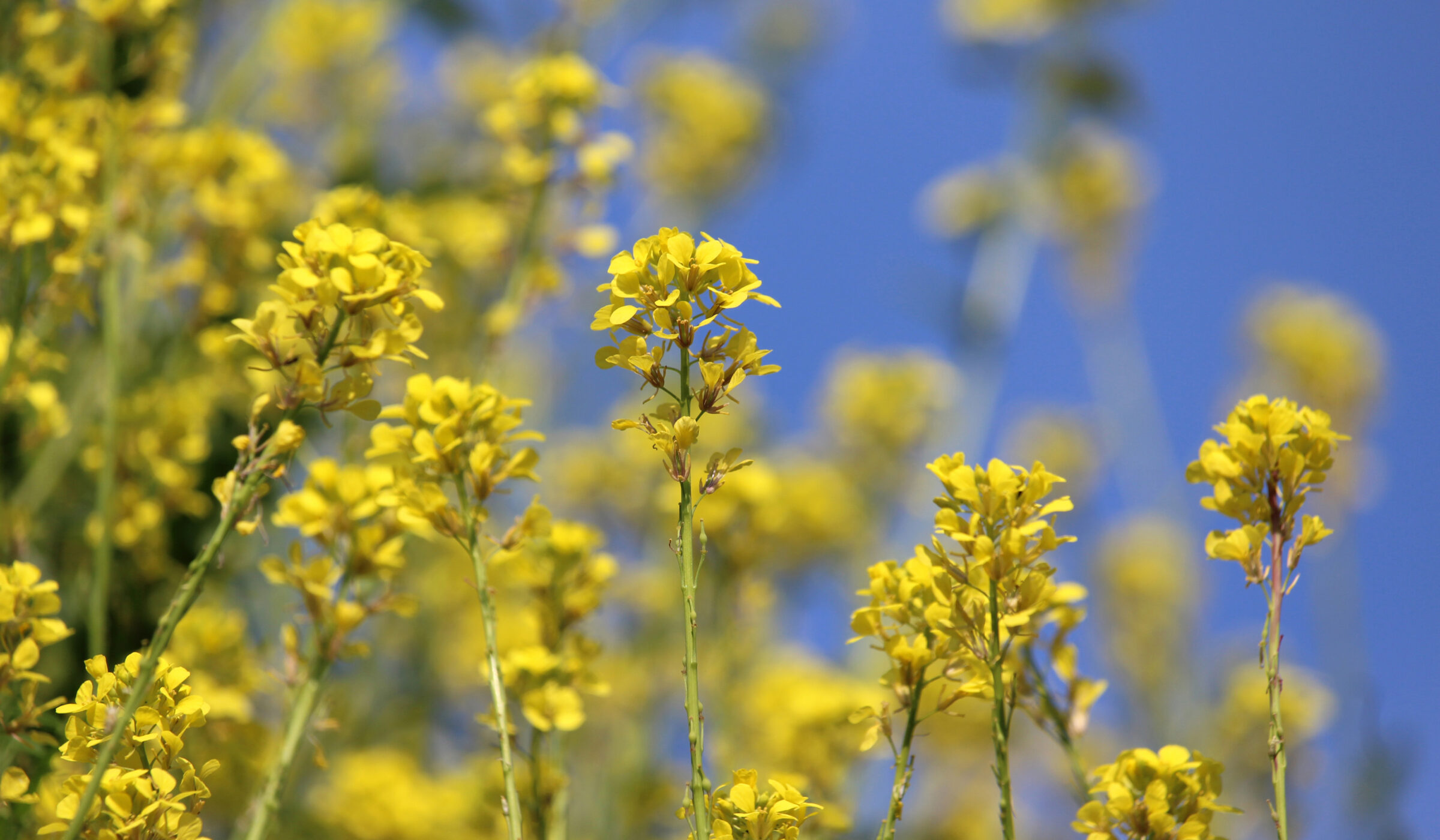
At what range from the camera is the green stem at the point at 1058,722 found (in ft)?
3.37

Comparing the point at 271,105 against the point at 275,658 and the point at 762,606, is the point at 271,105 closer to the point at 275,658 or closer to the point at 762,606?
the point at 275,658

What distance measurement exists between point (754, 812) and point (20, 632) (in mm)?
726

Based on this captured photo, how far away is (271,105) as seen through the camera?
7.18 feet

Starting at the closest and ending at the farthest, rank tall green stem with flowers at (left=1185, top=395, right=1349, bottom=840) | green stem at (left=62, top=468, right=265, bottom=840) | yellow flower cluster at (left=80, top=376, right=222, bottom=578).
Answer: green stem at (left=62, top=468, right=265, bottom=840) < tall green stem with flowers at (left=1185, top=395, right=1349, bottom=840) < yellow flower cluster at (left=80, top=376, right=222, bottom=578)

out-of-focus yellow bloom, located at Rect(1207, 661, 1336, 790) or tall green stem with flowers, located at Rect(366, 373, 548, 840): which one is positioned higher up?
out-of-focus yellow bloom, located at Rect(1207, 661, 1336, 790)

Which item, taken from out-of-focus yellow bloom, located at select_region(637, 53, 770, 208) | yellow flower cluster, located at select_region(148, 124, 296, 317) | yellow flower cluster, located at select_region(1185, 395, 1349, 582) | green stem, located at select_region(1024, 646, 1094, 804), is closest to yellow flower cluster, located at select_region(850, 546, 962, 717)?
green stem, located at select_region(1024, 646, 1094, 804)

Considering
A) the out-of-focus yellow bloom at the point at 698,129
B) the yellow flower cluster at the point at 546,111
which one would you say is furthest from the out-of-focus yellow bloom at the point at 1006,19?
the yellow flower cluster at the point at 546,111

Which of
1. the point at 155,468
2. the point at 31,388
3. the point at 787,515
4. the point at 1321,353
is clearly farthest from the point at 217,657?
the point at 1321,353

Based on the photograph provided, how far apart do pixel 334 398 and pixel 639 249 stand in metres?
0.33

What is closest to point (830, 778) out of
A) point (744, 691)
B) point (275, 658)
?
point (744, 691)

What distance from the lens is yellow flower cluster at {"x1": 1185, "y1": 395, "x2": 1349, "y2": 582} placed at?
950 mm

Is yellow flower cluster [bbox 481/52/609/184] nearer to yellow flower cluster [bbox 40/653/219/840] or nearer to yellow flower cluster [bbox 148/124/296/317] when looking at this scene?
yellow flower cluster [bbox 148/124/296/317]

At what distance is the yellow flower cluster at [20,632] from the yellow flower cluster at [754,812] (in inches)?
24.2

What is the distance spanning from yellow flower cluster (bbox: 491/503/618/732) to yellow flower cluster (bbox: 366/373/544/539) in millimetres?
125
